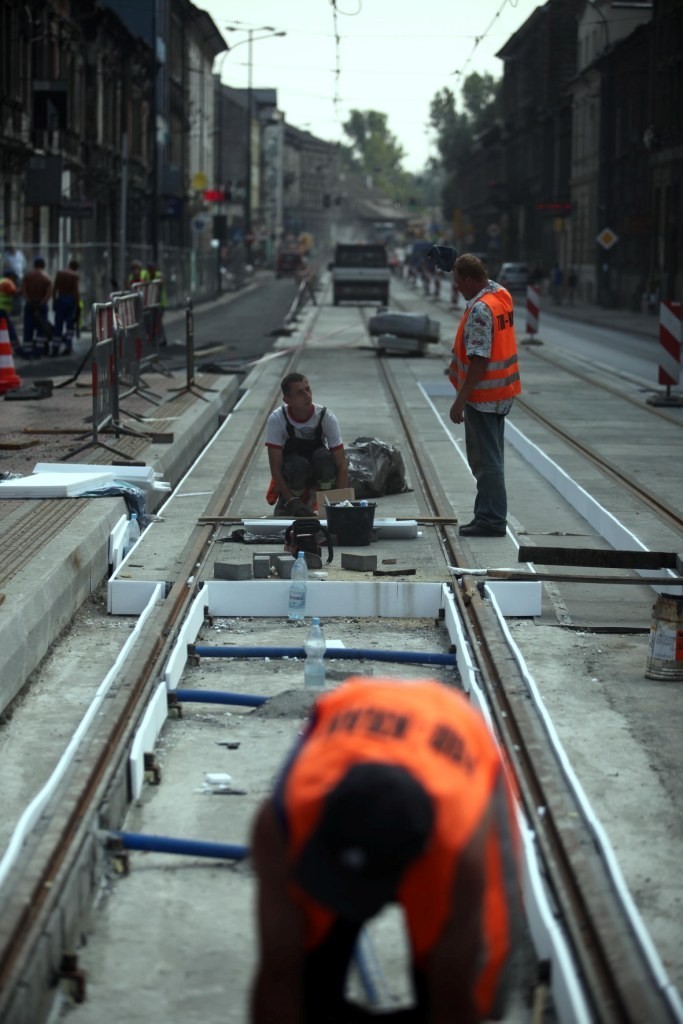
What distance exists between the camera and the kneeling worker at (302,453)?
11086mm

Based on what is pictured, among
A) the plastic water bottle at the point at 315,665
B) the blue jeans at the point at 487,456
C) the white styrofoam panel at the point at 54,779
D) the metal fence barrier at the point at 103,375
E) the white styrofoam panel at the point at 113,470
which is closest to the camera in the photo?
the white styrofoam panel at the point at 54,779

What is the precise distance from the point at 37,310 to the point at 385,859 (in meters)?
27.6

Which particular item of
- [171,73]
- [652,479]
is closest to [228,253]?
[171,73]

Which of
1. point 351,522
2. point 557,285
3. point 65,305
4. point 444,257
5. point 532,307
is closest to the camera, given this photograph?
point 351,522

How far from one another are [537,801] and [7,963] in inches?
80.4

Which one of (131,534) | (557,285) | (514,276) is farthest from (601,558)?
(514,276)

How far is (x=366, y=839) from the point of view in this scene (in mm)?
3023

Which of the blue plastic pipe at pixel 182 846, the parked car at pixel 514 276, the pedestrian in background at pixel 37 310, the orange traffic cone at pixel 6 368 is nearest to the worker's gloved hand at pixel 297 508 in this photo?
the blue plastic pipe at pixel 182 846

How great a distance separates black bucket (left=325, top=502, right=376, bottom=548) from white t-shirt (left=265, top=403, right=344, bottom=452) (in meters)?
0.71

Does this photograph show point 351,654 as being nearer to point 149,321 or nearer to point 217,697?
point 217,697

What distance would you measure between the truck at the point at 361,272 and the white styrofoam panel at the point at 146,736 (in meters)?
52.3

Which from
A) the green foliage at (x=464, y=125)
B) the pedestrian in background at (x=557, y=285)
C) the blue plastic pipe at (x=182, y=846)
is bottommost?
the blue plastic pipe at (x=182, y=846)

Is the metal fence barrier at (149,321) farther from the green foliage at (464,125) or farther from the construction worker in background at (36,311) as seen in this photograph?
the green foliage at (464,125)

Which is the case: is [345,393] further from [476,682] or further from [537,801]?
[537,801]
